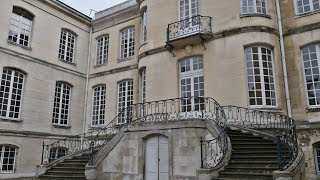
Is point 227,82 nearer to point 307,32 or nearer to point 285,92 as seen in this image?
point 285,92

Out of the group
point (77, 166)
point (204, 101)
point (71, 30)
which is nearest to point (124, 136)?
point (77, 166)

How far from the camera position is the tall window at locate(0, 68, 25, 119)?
1438 cm

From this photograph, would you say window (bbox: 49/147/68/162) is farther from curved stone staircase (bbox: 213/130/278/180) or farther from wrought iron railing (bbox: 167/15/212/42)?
curved stone staircase (bbox: 213/130/278/180)

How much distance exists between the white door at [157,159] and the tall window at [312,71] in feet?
20.3

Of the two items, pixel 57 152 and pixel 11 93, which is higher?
pixel 11 93

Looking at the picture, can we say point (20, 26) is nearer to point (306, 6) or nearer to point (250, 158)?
point (250, 158)

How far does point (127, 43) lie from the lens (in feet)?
58.7

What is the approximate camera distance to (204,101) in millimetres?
12562

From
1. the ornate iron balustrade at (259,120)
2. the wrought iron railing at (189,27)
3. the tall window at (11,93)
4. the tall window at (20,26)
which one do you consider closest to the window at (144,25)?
the wrought iron railing at (189,27)

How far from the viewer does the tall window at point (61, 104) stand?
1694 cm

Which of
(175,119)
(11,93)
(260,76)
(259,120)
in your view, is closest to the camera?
(175,119)

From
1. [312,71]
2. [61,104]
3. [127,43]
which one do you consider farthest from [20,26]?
[312,71]

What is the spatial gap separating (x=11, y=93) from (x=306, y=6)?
49.1 ft

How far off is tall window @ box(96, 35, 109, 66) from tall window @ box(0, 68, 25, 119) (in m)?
5.26
